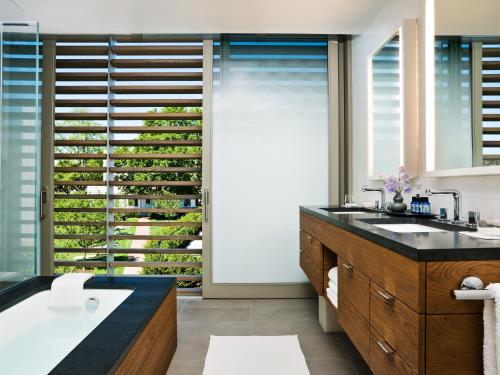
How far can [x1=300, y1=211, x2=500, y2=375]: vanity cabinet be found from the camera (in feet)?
3.46

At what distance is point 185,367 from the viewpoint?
214cm

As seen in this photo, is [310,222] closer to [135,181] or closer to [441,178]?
[441,178]

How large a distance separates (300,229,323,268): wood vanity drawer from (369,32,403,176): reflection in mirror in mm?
750

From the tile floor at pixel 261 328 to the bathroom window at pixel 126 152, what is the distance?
58cm

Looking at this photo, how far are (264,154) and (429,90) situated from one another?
1.68 metres

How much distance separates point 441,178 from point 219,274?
2.18 m

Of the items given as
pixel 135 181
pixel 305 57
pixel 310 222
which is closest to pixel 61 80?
pixel 135 181

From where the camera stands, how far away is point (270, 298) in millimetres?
3447

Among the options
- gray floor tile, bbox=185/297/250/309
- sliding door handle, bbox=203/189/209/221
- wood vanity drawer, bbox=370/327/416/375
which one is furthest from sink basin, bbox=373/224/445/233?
sliding door handle, bbox=203/189/209/221

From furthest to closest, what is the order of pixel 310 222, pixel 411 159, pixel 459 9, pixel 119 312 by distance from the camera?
pixel 310 222 → pixel 411 159 → pixel 459 9 → pixel 119 312

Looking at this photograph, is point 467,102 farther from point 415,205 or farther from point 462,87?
point 415,205

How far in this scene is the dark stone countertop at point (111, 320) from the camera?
1132mm

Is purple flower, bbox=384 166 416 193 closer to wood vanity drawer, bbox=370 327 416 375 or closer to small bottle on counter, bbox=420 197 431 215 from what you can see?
small bottle on counter, bbox=420 197 431 215

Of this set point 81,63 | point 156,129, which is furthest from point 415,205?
point 81,63
